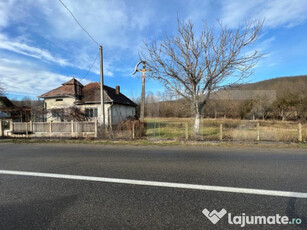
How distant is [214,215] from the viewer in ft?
8.73

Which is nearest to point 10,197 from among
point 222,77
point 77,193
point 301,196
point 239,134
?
point 77,193

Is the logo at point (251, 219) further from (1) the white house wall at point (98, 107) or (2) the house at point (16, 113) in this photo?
(2) the house at point (16, 113)

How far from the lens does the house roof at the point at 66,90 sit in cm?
1951

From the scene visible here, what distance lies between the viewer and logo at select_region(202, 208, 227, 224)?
2.55m

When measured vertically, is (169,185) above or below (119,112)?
below

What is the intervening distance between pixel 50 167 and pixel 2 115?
48.3ft

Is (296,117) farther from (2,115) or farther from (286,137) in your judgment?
(2,115)

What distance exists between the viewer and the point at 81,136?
12.6 m

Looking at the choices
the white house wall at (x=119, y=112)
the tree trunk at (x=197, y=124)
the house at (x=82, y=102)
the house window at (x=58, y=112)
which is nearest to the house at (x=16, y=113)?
the house at (x=82, y=102)

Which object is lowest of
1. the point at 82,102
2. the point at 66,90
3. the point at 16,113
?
the point at 16,113

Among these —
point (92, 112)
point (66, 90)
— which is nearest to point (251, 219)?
point (92, 112)

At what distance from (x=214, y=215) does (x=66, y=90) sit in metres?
21.7

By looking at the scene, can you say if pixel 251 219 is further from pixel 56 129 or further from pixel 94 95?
pixel 94 95

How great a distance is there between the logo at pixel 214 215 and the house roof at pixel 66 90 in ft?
65.5
